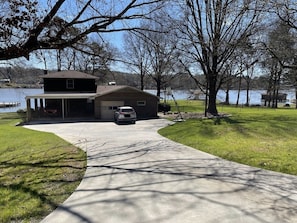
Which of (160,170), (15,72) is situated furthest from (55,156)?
(15,72)

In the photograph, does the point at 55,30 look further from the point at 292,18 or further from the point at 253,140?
the point at 292,18

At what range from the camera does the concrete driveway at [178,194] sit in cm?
448

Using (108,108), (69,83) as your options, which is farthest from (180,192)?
(69,83)

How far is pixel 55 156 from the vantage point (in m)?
9.55

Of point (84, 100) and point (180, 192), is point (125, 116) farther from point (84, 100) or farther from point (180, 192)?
point (180, 192)

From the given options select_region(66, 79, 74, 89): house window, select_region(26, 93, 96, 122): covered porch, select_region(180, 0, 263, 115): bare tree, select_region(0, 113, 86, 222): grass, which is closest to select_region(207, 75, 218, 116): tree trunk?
select_region(180, 0, 263, 115): bare tree

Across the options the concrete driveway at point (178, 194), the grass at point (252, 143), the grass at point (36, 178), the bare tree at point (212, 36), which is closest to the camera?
the concrete driveway at point (178, 194)

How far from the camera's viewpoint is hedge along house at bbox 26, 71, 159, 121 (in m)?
27.5

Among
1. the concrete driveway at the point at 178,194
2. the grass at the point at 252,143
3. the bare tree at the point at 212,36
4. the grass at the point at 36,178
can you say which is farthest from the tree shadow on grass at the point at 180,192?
the bare tree at the point at 212,36

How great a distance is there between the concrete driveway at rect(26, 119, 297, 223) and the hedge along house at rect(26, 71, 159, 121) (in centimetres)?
1908

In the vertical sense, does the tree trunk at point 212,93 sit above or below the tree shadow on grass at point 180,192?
above

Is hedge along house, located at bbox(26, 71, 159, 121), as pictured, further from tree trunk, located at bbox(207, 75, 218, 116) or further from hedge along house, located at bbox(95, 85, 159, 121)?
tree trunk, located at bbox(207, 75, 218, 116)

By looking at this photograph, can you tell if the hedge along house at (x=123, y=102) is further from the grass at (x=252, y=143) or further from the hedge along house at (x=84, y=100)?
the grass at (x=252, y=143)

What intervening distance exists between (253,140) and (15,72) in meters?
12.7
